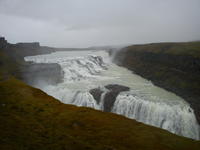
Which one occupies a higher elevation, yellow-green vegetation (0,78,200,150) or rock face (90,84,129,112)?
yellow-green vegetation (0,78,200,150)

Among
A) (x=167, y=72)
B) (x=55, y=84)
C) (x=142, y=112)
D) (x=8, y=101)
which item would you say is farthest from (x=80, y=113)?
(x=167, y=72)

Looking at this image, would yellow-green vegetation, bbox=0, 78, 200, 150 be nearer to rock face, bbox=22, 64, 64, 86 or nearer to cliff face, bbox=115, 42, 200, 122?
cliff face, bbox=115, 42, 200, 122

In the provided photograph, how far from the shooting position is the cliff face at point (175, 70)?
31078 millimetres

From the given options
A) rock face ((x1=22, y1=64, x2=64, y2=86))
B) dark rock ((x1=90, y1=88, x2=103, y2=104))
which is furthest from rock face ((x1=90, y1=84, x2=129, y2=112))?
rock face ((x1=22, y1=64, x2=64, y2=86))

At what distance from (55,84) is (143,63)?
1039 inches

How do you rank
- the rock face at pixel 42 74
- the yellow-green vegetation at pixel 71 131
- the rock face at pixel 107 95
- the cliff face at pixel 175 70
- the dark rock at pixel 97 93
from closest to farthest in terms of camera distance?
the yellow-green vegetation at pixel 71 131, the rock face at pixel 107 95, the dark rock at pixel 97 93, the cliff face at pixel 175 70, the rock face at pixel 42 74

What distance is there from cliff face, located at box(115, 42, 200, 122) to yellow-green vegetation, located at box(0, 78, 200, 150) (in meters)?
16.2

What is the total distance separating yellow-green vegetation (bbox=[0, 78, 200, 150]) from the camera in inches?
326

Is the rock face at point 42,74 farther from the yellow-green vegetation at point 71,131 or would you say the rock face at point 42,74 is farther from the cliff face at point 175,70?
the yellow-green vegetation at point 71,131

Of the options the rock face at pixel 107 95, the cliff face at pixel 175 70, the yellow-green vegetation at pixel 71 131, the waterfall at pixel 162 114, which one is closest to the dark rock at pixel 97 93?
the rock face at pixel 107 95

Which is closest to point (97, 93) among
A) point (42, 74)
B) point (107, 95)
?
point (107, 95)

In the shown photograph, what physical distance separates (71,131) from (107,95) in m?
19.6

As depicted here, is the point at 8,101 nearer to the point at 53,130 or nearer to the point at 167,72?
the point at 53,130

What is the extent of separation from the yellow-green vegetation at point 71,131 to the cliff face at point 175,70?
16.2m
